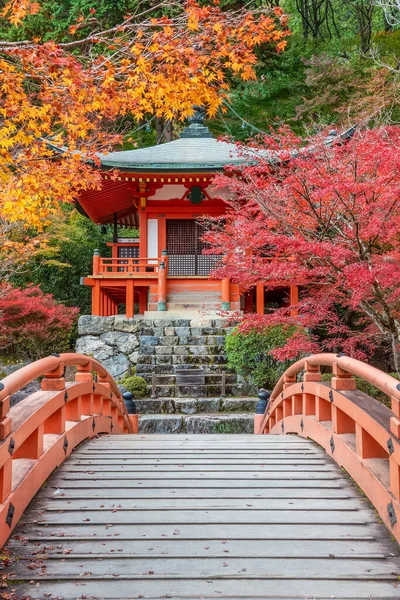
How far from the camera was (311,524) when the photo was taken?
294cm

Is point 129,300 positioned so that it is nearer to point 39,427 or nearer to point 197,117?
point 197,117

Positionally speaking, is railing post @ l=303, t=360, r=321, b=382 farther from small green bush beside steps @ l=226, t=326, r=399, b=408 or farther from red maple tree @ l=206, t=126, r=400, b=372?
small green bush beside steps @ l=226, t=326, r=399, b=408

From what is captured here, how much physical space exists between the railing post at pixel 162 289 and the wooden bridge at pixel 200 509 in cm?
873

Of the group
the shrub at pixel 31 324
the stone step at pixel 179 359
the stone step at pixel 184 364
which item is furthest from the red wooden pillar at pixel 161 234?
the stone step at pixel 184 364

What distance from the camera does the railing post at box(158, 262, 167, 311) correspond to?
13484mm

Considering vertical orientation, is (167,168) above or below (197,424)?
above

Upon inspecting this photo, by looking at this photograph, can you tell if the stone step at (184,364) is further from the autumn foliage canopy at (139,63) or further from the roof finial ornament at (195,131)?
the roof finial ornament at (195,131)

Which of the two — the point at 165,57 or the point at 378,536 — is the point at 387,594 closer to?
the point at 378,536

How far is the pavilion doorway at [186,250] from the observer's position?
15.4m

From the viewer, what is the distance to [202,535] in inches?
109

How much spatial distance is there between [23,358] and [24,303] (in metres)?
2.58

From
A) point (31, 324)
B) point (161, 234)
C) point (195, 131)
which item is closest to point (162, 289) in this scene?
point (161, 234)

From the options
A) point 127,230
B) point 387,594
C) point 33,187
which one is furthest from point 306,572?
point 127,230

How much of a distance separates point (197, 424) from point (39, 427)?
6.65 m
